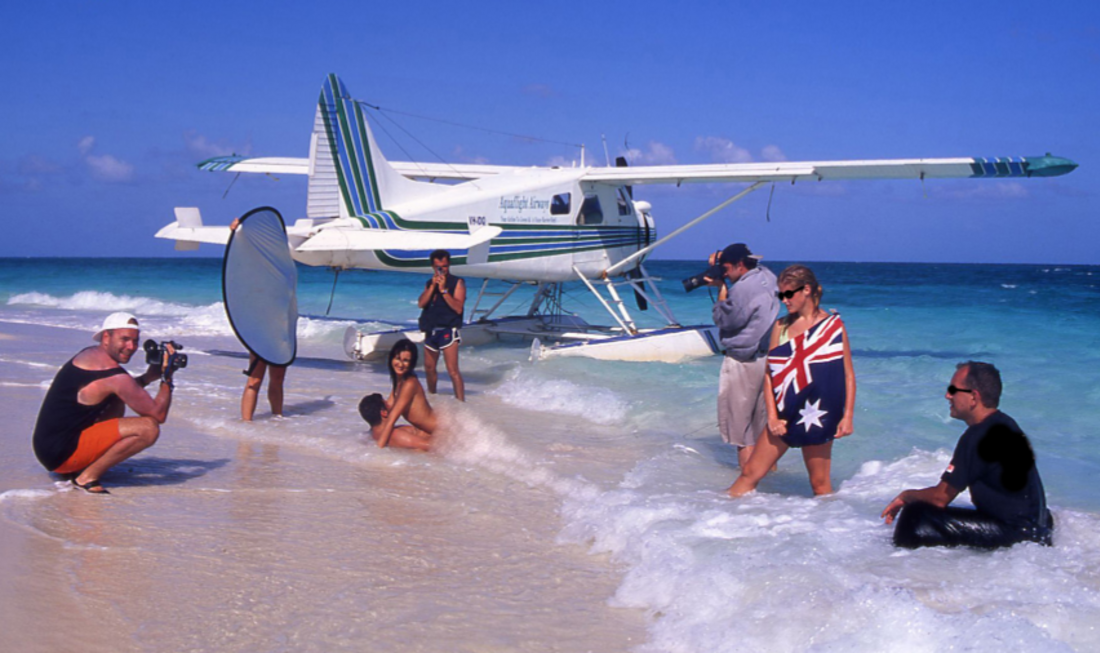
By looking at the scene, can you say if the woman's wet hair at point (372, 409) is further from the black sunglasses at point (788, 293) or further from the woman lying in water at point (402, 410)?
the black sunglasses at point (788, 293)

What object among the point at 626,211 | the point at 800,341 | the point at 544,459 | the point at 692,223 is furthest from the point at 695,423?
the point at 626,211

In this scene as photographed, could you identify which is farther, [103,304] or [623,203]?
[103,304]

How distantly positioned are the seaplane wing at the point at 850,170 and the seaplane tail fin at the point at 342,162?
3.63m

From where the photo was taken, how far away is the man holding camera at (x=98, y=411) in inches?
202

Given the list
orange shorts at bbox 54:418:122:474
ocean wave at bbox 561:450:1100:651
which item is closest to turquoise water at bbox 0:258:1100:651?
ocean wave at bbox 561:450:1100:651

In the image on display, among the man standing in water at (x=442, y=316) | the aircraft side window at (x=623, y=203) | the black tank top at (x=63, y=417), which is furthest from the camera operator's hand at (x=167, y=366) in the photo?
the aircraft side window at (x=623, y=203)

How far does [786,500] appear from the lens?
5219 mm

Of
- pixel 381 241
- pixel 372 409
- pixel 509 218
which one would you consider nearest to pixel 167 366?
pixel 372 409

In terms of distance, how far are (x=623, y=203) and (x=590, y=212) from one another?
84cm

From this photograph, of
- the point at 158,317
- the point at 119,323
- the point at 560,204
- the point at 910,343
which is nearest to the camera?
the point at 119,323

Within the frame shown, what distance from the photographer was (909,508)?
14.3 feet

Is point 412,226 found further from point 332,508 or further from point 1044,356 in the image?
point 1044,356

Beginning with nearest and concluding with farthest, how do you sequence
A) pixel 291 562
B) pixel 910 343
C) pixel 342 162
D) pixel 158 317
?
pixel 291 562, pixel 342 162, pixel 910 343, pixel 158 317

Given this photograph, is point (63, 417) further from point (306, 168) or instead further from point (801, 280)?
point (306, 168)
